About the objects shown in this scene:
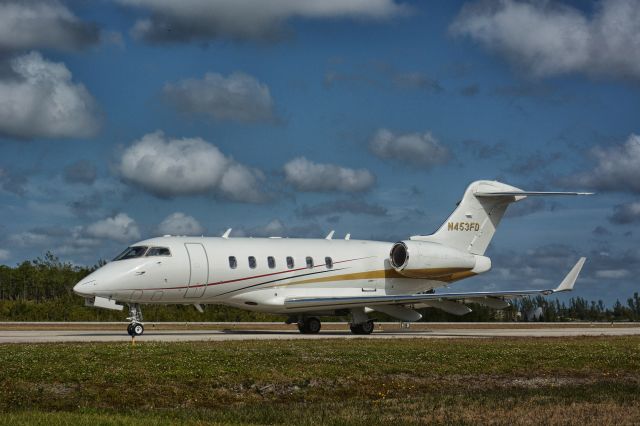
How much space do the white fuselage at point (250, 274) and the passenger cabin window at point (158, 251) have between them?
0.14 metres

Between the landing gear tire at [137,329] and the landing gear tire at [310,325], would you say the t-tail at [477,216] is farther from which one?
the landing gear tire at [137,329]

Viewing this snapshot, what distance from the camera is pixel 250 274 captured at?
119 ft

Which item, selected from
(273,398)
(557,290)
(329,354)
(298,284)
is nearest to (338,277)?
(298,284)

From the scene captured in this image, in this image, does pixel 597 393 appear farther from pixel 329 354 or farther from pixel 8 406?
pixel 8 406

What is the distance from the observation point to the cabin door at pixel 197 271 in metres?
34.9

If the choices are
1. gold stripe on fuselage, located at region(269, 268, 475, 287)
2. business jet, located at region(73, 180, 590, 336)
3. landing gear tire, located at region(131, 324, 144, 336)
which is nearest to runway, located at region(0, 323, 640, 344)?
landing gear tire, located at region(131, 324, 144, 336)

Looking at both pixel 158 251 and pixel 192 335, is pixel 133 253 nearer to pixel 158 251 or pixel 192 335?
pixel 158 251

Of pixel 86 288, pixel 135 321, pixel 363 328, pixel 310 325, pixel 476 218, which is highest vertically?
pixel 476 218

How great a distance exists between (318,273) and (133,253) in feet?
26.5

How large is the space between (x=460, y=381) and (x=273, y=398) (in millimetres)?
4589

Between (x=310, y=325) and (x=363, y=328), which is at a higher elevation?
(x=310, y=325)

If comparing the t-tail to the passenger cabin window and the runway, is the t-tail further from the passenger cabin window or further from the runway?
the passenger cabin window

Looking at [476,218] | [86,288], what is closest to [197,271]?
[86,288]

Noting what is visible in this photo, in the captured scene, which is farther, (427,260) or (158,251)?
(427,260)
